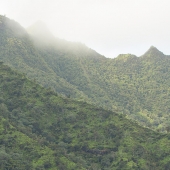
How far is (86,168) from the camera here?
336 ft

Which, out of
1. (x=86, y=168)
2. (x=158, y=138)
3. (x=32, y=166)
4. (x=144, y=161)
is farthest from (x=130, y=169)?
(x=32, y=166)

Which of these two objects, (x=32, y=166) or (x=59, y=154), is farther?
(x=59, y=154)

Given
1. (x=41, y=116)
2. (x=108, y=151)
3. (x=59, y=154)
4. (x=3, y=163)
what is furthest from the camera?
(x=41, y=116)

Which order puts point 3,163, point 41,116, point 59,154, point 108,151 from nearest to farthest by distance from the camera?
point 3,163, point 59,154, point 108,151, point 41,116

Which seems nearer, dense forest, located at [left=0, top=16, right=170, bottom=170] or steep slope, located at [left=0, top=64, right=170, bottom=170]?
dense forest, located at [left=0, top=16, right=170, bottom=170]

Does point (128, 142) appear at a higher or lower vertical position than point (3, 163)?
higher

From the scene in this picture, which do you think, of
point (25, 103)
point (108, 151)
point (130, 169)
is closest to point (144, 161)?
point (130, 169)

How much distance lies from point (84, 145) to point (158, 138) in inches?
1004

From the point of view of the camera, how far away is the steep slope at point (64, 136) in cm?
9900

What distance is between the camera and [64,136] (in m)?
121

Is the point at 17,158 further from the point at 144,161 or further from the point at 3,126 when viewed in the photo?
the point at 144,161

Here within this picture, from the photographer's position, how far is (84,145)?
115500 mm

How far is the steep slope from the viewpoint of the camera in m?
99.0

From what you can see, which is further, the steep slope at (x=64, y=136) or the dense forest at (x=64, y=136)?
the steep slope at (x=64, y=136)
